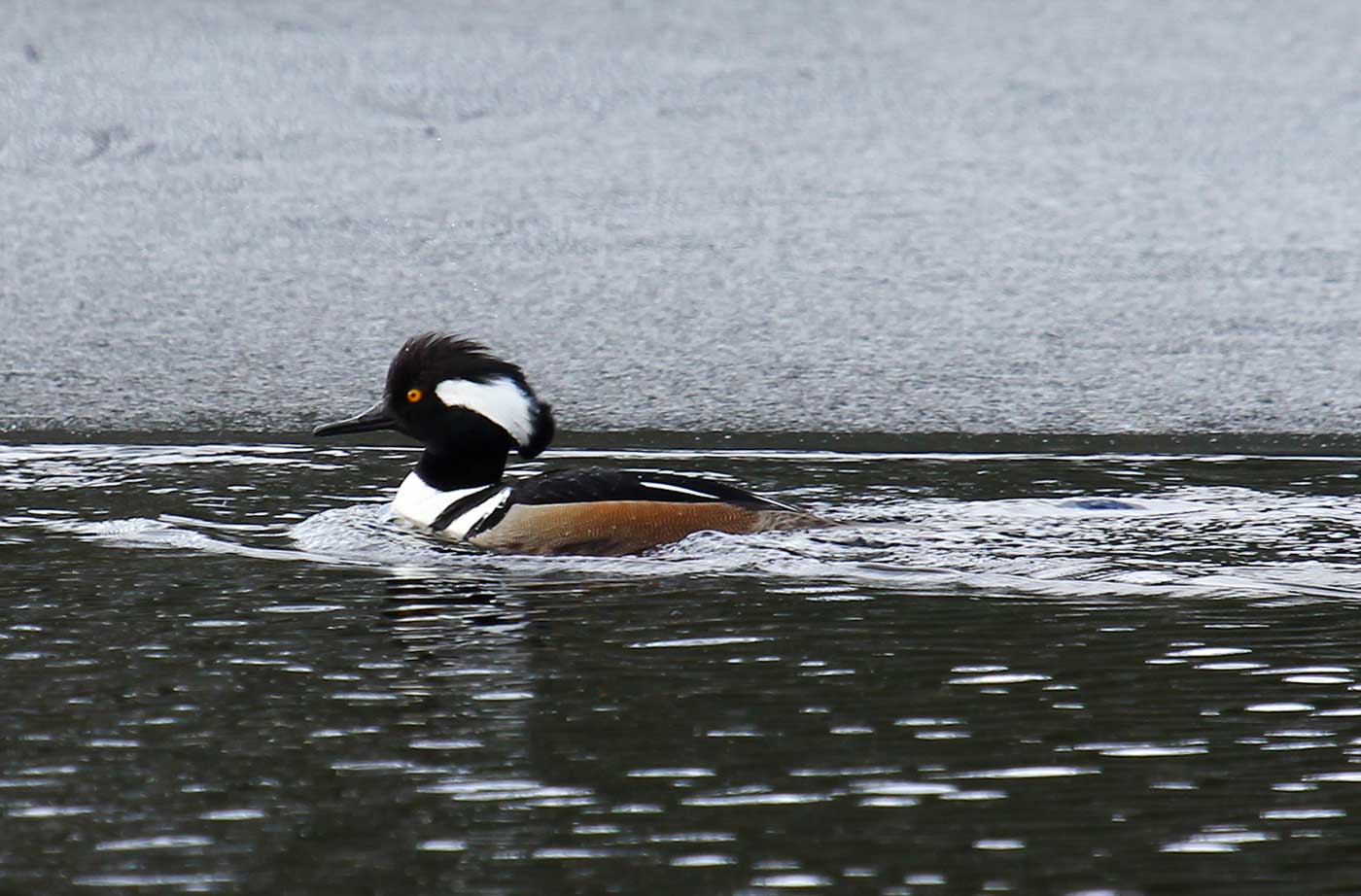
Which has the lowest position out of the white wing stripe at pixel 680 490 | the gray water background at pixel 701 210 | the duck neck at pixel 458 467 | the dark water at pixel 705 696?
the dark water at pixel 705 696

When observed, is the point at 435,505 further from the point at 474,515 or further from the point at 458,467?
the point at 458,467

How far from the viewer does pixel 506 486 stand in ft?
23.8

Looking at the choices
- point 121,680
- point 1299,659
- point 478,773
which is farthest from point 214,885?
point 1299,659

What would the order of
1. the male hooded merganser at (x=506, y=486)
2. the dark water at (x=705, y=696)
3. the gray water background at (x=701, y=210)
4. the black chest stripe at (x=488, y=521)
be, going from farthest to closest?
the gray water background at (x=701, y=210), the black chest stripe at (x=488, y=521), the male hooded merganser at (x=506, y=486), the dark water at (x=705, y=696)

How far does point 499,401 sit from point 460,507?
41 centimetres

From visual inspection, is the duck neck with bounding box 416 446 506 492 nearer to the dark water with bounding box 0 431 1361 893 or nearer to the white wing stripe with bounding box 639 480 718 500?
the dark water with bounding box 0 431 1361 893

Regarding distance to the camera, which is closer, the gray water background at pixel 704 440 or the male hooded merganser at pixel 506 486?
the gray water background at pixel 704 440

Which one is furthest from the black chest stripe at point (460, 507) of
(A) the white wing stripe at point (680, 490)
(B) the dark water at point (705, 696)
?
(A) the white wing stripe at point (680, 490)

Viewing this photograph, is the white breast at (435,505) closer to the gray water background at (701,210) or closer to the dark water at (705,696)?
the dark water at (705,696)

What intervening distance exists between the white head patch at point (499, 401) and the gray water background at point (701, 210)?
1464 mm

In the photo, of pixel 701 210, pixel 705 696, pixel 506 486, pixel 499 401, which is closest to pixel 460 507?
pixel 506 486

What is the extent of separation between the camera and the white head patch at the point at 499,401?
23.9ft

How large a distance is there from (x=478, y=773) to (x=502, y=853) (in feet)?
1.53

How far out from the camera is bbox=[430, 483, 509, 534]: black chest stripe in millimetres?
6953
